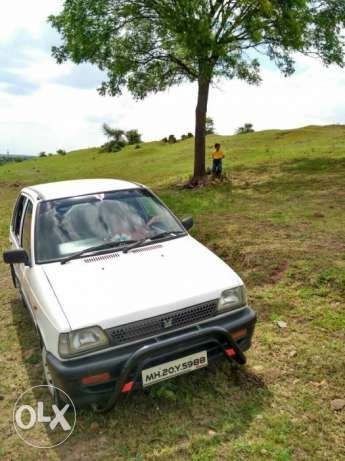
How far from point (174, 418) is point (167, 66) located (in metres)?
14.6

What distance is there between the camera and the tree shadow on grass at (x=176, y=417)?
3.21 metres

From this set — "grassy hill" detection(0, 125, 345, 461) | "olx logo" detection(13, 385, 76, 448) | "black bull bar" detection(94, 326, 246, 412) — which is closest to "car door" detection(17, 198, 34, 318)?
"grassy hill" detection(0, 125, 345, 461)

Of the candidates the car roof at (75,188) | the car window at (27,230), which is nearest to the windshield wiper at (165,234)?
the car roof at (75,188)

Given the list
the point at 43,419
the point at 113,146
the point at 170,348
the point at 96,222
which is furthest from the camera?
the point at 113,146

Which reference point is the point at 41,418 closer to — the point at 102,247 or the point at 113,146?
the point at 102,247

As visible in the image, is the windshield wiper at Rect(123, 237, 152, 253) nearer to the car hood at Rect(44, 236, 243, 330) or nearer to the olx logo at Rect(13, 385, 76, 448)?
the car hood at Rect(44, 236, 243, 330)

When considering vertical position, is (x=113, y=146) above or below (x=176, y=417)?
above

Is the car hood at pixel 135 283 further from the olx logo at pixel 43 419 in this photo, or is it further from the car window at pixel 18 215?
the car window at pixel 18 215

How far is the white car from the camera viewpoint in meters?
3.15

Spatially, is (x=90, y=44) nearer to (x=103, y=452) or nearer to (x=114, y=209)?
(x=114, y=209)

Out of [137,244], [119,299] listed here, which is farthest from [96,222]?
[119,299]

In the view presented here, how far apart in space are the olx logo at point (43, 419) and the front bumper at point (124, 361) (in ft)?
0.64

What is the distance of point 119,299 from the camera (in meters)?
3.36

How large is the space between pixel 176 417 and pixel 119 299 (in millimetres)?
1184
